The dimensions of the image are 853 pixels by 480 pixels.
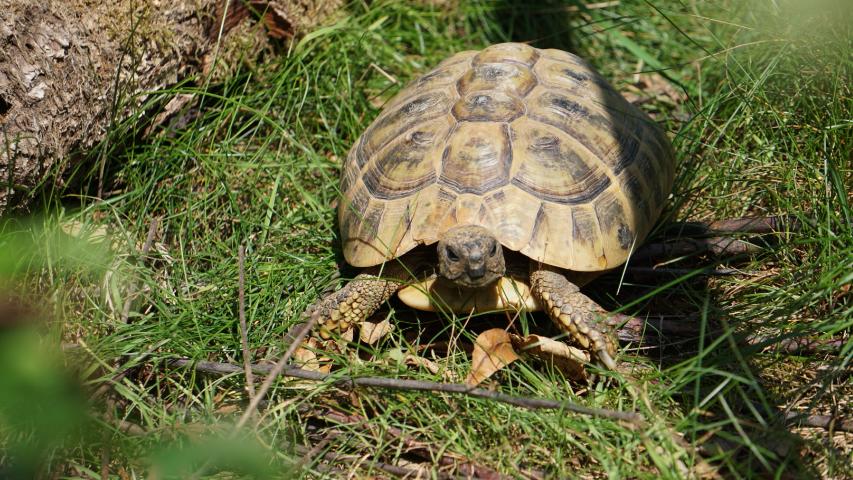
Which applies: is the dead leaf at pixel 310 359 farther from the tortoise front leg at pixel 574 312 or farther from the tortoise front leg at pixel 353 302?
the tortoise front leg at pixel 574 312

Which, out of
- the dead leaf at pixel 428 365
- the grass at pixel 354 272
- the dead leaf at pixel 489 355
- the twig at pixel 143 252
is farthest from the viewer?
the twig at pixel 143 252

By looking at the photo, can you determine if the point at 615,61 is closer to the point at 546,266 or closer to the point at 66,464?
the point at 546,266

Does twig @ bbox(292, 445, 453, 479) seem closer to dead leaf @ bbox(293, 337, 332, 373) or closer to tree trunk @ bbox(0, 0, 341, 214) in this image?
dead leaf @ bbox(293, 337, 332, 373)

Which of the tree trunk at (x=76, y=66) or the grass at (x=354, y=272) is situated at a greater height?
the tree trunk at (x=76, y=66)

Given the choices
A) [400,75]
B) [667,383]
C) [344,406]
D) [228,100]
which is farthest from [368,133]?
[667,383]

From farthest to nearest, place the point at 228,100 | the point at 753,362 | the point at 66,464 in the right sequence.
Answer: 1. the point at 228,100
2. the point at 753,362
3. the point at 66,464

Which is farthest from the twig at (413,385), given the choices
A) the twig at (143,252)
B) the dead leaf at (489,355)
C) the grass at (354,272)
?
the twig at (143,252)

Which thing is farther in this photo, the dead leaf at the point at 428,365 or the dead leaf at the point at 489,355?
the dead leaf at the point at 428,365
